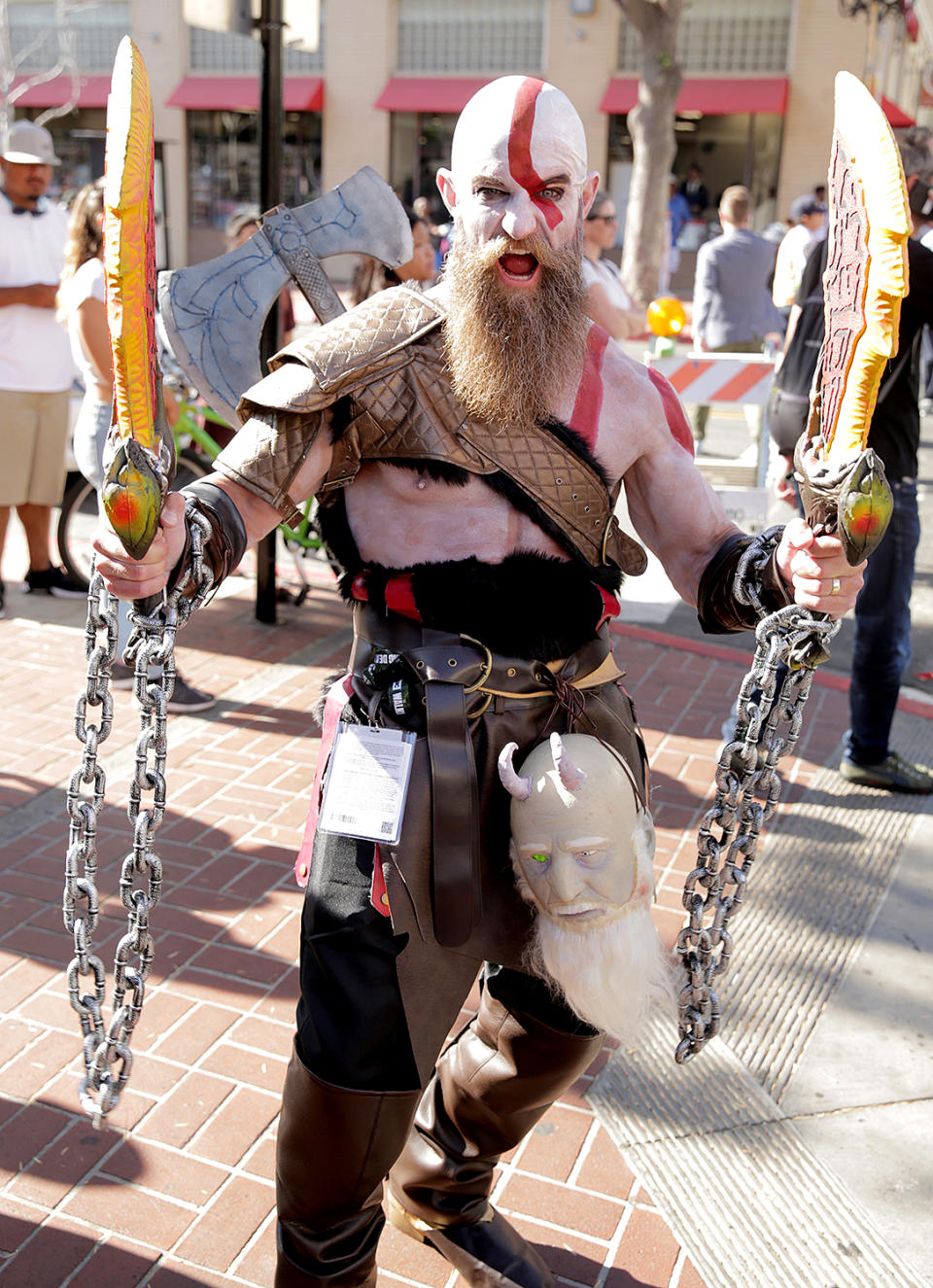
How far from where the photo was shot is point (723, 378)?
22.6 feet

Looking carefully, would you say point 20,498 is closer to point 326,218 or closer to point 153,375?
point 326,218

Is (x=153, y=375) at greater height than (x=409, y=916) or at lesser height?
greater

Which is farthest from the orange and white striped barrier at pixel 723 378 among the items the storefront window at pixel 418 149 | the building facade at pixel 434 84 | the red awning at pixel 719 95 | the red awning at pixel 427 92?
the storefront window at pixel 418 149

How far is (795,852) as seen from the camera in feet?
13.9

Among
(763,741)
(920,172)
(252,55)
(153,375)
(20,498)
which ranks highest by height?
(252,55)

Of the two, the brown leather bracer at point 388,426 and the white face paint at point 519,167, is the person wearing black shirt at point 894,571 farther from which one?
the white face paint at point 519,167

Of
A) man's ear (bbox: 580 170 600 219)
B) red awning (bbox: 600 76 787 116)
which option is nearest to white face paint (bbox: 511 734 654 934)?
man's ear (bbox: 580 170 600 219)

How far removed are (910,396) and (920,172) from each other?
105 cm

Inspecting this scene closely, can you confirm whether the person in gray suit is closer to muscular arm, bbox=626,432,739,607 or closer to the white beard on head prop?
muscular arm, bbox=626,432,739,607

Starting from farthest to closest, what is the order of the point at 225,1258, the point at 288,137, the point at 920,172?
the point at 288,137 < the point at 920,172 < the point at 225,1258

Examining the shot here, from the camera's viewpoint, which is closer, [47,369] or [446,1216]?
[446,1216]

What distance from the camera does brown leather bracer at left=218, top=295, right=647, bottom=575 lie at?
202 centimetres

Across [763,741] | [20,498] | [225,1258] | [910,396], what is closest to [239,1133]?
[225,1258]

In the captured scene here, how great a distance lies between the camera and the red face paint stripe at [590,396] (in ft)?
Result: 7.01
